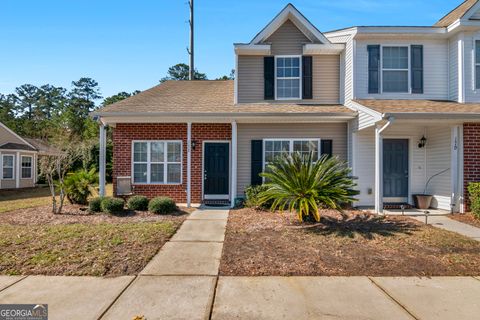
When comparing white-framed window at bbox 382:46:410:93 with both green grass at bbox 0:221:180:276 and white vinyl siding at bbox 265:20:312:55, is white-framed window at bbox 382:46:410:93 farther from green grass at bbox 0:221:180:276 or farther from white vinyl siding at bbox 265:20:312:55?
Result: green grass at bbox 0:221:180:276

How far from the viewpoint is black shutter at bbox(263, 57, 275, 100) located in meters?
10.5

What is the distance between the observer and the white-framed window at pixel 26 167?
758 inches

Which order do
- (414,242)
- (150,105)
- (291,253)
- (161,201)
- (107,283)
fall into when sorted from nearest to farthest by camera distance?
(107,283), (291,253), (414,242), (161,201), (150,105)

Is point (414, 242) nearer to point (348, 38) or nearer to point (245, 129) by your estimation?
point (245, 129)

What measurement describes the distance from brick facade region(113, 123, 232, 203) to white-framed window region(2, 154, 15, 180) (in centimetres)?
1249

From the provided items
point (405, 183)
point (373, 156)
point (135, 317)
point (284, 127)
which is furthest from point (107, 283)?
point (405, 183)

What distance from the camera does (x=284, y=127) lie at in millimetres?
10055

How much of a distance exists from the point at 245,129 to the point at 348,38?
463 cm

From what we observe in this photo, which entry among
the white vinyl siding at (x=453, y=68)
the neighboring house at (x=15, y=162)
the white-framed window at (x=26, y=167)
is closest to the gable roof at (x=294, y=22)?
the white vinyl siding at (x=453, y=68)

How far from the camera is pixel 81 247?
5.26 m

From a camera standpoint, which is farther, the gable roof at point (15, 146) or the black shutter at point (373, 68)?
the gable roof at point (15, 146)

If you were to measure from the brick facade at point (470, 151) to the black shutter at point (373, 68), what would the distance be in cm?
278

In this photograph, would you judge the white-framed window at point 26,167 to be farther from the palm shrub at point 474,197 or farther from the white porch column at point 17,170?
the palm shrub at point 474,197

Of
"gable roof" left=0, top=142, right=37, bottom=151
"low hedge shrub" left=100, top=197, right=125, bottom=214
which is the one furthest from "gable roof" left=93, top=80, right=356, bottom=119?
"gable roof" left=0, top=142, right=37, bottom=151
